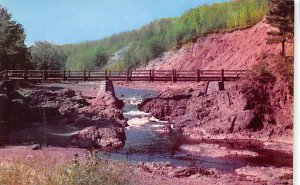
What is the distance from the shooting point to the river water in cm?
465

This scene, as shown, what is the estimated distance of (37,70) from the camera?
15.1ft

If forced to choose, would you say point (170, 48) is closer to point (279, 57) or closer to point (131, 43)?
point (131, 43)

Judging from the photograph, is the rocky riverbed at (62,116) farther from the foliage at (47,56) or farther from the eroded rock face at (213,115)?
the eroded rock face at (213,115)

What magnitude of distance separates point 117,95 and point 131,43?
2.06 metres

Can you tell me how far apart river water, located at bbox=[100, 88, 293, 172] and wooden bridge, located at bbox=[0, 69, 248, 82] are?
493mm

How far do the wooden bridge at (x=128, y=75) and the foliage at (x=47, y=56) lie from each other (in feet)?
0.21

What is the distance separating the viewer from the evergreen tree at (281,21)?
3633mm

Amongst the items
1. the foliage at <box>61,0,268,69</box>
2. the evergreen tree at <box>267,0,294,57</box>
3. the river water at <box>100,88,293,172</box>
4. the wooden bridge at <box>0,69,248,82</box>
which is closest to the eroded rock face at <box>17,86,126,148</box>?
the river water at <box>100,88,293,172</box>

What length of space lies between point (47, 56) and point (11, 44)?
0.67 m

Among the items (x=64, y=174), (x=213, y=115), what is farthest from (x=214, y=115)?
(x=64, y=174)

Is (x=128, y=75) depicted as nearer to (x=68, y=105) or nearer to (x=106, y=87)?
(x=106, y=87)

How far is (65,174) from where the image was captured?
3486 mm

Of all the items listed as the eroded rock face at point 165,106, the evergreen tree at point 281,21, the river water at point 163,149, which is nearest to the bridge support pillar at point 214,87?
the river water at point 163,149

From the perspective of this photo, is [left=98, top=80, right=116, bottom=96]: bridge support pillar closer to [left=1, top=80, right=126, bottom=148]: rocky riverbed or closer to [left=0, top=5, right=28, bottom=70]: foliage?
[left=1, top=80, right=126, bottom=148]: rocky riverbed
